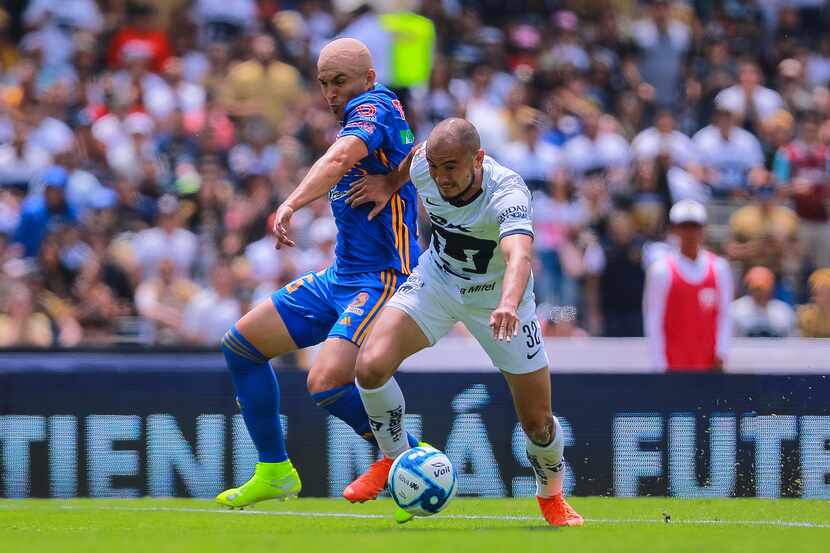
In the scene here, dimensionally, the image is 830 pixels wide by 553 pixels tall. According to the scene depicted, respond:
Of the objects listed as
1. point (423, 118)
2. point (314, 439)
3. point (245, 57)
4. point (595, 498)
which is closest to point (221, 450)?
point (314, 439)

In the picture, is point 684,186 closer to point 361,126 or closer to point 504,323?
point 361,126

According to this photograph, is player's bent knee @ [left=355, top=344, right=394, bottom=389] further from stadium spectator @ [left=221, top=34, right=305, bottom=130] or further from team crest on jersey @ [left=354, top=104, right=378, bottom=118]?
stadium spectator @ [left=221, top=34, right=305, bottom=130]

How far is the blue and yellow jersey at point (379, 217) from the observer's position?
8484 mm

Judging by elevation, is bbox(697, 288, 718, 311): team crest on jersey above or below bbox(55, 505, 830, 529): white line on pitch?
above

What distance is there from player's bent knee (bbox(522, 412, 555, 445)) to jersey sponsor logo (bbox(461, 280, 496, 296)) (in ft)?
2.29

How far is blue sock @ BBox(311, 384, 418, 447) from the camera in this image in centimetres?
837

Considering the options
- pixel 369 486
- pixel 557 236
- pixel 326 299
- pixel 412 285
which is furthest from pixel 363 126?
pixel 557 236

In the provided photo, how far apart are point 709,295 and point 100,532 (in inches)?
212

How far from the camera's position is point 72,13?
1762 centimetres

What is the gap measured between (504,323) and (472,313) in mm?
1087

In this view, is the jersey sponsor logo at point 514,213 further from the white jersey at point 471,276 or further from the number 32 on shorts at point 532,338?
the number 32 on shorts at point 532,338

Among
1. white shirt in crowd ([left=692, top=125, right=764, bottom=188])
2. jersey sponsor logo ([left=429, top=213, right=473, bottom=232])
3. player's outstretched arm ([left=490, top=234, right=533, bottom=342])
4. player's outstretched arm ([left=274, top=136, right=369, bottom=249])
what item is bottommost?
white shirt in crowd ([left=692, top=125, right=764, bottom=188])

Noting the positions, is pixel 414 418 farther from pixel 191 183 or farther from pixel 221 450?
pixel 191 183

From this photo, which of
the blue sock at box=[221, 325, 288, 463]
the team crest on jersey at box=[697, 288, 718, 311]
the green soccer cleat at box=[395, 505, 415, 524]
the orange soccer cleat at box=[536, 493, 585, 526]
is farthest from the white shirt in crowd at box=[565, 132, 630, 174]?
the green soccer cleat at box=[395, 505, 415, 524]
